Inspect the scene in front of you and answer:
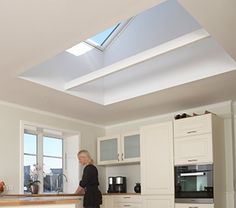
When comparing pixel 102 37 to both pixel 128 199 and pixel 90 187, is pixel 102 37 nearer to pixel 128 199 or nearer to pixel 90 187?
pixel 90 187

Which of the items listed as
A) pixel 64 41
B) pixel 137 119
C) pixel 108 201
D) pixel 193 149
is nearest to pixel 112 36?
pixel 137 119

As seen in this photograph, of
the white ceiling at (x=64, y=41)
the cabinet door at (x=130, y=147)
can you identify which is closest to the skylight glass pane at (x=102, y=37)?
the white ceiling at (x=64, y=41)

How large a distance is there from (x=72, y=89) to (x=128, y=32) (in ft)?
4.09

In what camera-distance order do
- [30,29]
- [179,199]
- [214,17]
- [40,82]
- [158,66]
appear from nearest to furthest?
[214,17] < [30,29] < [40,82] < [158,66] < [179,199]

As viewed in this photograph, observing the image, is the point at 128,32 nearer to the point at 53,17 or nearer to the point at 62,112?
the point at 62,112

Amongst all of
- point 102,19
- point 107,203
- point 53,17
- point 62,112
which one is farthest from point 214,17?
point 107,203

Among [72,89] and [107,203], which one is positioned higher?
[72,89]

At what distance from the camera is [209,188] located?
495cm

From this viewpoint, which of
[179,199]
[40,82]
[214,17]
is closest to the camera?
[214,17]

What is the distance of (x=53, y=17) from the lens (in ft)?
9.67

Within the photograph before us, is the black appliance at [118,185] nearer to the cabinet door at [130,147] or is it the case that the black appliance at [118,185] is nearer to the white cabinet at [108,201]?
the white cabinet at [108,201]

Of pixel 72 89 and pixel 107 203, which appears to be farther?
pixel 107 203

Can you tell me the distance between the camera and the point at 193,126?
5246 mm

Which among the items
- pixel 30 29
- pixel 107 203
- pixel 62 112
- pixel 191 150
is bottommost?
pixel 107 203
